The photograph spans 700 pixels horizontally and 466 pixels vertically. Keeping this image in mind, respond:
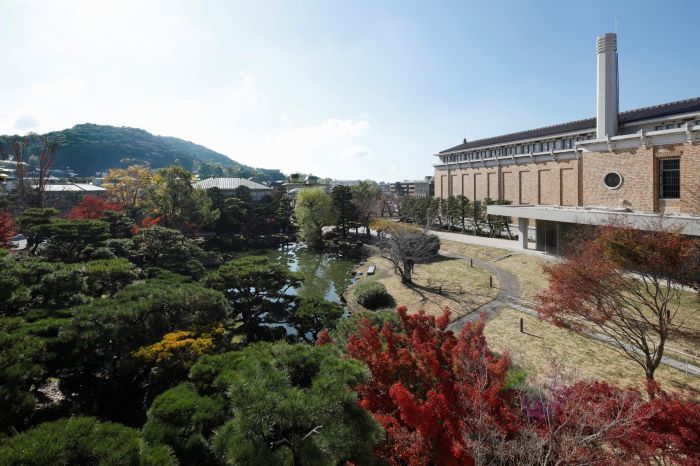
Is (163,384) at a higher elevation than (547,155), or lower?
lower

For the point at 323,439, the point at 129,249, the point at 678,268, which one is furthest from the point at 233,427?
the point at 129,249

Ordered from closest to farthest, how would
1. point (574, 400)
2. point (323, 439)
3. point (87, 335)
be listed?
point (323, 439)
point (574, 400)
point (87, 335)

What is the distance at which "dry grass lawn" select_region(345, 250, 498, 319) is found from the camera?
20.9 meters

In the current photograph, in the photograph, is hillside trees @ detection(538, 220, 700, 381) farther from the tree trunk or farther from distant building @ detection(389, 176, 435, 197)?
distant building @ detection(389, 176, 435, 197)

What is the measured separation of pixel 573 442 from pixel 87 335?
1263cm

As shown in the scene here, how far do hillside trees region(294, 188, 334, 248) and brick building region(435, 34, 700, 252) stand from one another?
19.3 metres

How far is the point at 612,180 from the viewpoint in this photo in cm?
2717

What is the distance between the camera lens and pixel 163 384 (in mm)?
10281

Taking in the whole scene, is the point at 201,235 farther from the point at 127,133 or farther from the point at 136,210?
the point at 127,133

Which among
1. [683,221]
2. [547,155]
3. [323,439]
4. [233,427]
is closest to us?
[323,439]

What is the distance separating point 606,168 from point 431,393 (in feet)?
97.0

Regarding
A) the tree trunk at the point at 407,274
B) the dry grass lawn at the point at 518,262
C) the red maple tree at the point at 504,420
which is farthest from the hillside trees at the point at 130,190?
the red maple tree at the point at 504,420

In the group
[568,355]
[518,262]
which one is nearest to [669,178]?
[518,262]

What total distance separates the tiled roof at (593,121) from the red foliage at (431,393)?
33.9 meters
